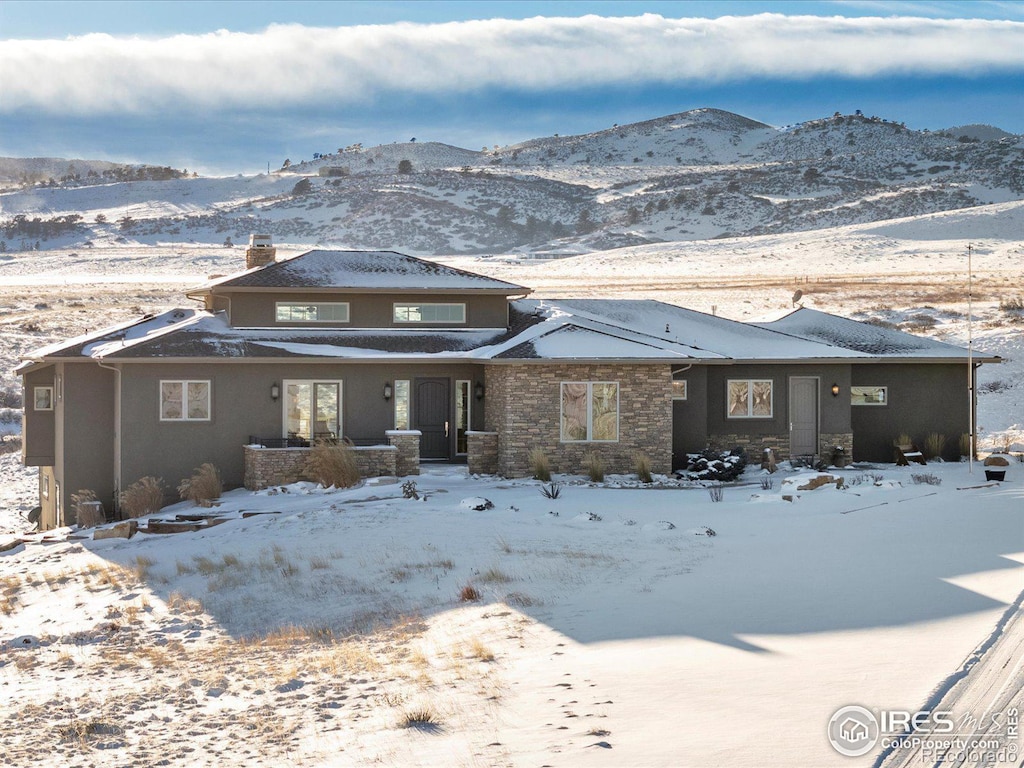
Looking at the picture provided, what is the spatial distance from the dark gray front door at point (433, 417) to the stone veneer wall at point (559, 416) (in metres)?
1.50

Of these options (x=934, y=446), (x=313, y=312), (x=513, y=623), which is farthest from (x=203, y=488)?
(x=934, y=446)

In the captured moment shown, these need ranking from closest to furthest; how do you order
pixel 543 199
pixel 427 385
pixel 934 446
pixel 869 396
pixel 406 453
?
1. pixel 406 453
2. pixel 427 385
3. pixel 934 446
4. pixel 869 396
5. pixel 543 199

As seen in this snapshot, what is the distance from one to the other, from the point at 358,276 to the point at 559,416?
228 inches

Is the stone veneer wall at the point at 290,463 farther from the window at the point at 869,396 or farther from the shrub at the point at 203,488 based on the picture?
the window at the point at 869,396

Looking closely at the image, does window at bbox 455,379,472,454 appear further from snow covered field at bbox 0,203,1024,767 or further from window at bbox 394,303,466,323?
window at bbox 394,303,466,323

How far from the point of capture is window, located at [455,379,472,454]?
24.6 meters

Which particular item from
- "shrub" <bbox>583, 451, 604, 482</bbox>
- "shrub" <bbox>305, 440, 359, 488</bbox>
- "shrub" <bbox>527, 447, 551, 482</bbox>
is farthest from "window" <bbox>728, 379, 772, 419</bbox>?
"shrub" <bbox>305, 440, 359, 488</bbox>

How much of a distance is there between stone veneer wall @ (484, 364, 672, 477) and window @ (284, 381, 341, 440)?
341cm

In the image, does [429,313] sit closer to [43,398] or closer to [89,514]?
[89,514]

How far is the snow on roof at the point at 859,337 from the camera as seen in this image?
25906mm

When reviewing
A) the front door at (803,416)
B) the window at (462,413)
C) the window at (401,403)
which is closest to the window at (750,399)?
the front door at (803,416)

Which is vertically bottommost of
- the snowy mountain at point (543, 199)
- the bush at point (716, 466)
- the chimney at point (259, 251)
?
the bush at point (716, 466)

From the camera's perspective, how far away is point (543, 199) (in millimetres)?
98250

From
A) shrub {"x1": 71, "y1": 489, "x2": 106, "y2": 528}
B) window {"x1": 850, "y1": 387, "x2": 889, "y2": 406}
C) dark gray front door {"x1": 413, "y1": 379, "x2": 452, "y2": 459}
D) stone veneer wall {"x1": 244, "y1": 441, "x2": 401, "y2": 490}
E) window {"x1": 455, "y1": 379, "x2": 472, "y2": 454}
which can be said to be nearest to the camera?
shrub {"x1": 71, "y1": 489, "x2": 106, "y2": 528}
